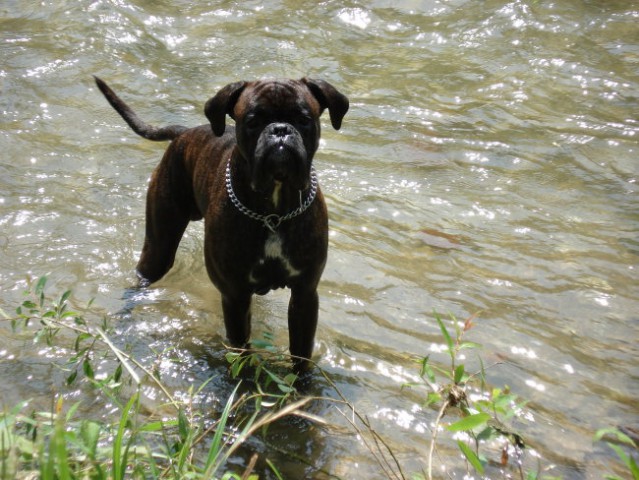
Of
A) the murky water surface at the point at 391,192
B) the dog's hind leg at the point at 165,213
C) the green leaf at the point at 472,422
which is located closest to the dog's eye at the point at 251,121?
the dog's hind leg at the point at 165,213

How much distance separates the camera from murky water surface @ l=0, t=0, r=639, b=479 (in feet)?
12.9

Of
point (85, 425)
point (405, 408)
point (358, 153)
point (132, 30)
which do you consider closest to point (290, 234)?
point (405, 408)

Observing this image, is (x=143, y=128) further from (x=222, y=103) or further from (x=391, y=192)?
(x=391, y=192)

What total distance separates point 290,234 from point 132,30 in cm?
625

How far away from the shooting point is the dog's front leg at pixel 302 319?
366cm

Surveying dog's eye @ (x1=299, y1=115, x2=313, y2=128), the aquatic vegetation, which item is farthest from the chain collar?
the aquatic vegetation

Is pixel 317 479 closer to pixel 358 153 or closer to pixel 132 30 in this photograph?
pixel 358 153

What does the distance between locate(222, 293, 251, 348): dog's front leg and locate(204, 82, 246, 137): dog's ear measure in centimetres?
92

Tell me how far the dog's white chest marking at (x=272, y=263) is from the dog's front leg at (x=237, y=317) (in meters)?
0.22

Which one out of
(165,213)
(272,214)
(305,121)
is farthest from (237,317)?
(305,121)

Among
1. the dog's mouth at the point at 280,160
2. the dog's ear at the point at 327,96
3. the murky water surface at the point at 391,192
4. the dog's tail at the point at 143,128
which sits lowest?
the murky water surface at the point at 391,192

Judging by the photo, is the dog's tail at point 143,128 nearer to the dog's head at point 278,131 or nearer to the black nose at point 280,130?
the dog's head at point 278,131

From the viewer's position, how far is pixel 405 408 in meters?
3.71

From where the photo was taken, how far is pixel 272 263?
3.43 meters
